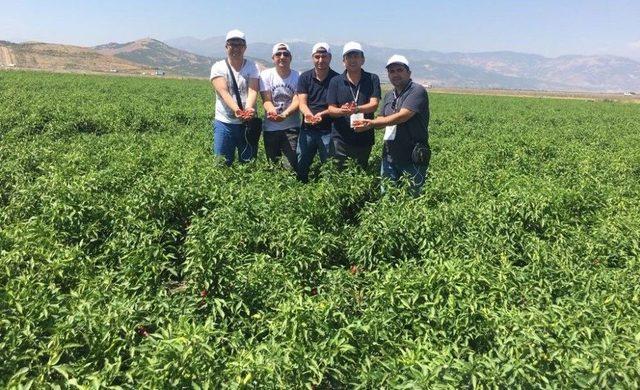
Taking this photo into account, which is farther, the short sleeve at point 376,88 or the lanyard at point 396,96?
the short sleeve at point 376,88

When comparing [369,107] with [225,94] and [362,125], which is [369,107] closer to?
[362,125]

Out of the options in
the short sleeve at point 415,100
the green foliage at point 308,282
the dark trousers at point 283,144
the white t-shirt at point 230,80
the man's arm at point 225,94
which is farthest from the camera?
the dark trousers at point 283,144

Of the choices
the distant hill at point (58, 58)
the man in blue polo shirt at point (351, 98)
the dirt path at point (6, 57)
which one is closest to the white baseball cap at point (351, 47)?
the man in blue polo shirt at point (351, 98)

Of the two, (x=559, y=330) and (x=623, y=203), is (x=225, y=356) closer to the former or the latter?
(x=559, y=330)

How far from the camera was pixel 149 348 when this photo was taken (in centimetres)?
287

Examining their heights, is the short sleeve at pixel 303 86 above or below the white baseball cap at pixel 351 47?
below

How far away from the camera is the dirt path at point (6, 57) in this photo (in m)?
97.3

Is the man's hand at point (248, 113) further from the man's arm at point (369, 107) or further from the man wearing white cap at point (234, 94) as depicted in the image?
the man's arm at point (369, 107)

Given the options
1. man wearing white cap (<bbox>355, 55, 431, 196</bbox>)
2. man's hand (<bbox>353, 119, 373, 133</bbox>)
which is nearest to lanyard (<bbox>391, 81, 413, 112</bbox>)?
man wearing white cap (<bbox>355, 55, 431, 196</bbox>)

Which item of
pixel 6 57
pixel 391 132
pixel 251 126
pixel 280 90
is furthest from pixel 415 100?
pixel 6 57

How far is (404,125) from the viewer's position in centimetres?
601

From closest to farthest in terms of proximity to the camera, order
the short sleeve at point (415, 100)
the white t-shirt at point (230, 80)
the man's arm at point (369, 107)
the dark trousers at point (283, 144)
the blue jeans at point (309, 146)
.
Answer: the short sleeve at point (415, 100) < the man's arm at point (369, 107) < the white t-shirt at point (230, 80) < the blue jeans at point (309, 146) < the dark trousers at point (283, 144)

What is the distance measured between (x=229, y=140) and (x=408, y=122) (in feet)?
8.71

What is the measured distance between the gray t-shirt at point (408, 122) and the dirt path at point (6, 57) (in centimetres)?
11278
